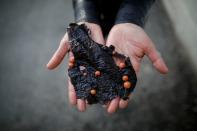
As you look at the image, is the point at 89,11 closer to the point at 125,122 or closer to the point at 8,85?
the point at 125,122

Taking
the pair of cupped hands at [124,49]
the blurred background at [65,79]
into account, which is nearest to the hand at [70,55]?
the pair of cupped hands at [124,49]

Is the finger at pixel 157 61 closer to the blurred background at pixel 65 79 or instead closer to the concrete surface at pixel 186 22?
the blurred background at pixel 65 79

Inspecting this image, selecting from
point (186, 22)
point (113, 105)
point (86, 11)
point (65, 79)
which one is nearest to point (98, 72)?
point (113, 105)

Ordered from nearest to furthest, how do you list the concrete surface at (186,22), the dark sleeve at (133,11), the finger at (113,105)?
1. the finger at (113,105)
2. the dark sleeve at (133,11)
3. the concrete surface at (186,22)

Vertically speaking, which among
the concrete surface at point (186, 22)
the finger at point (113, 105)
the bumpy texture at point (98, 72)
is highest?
the concrete surface at point (186, 22)

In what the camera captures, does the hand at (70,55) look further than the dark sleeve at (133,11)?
No

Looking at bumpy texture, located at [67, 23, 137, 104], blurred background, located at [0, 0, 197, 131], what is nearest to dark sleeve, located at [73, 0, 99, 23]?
bumpy texture, located at [67, 23, 137, 104]
